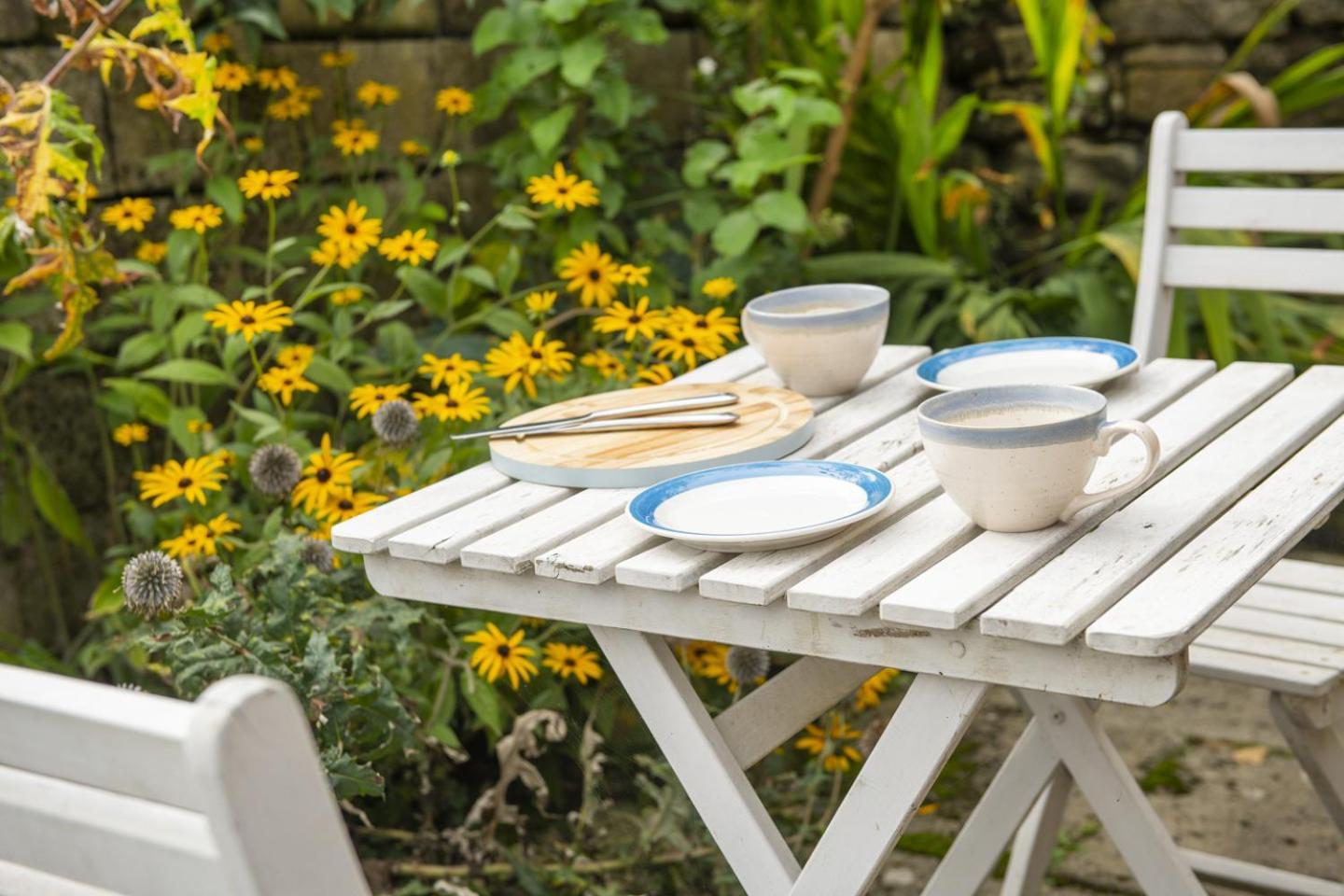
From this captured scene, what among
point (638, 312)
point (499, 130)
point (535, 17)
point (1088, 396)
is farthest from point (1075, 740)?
point (499, 130)

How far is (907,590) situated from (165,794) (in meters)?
0.68

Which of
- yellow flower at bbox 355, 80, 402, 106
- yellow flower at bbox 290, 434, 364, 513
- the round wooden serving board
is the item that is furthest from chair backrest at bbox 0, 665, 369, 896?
yellow flower at bbox 355, 80, 402, 106

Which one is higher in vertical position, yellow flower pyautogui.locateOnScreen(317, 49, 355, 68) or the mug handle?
yellow flower pyautogui.locateOnScreen(317, 49, 355, 68)

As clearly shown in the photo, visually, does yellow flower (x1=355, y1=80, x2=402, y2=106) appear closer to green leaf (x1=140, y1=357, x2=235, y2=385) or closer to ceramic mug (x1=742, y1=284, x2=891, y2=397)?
green leaf (x1=140, y1=357, x2=235, y2=385)

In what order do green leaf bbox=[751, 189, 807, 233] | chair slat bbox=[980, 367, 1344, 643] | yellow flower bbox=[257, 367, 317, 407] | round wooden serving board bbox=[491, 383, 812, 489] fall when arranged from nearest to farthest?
chair slat bbox=[980, 367, 1344, 643], round wooden serving board bbox=[491, 383, 812, 489], yellow flower bbox=[257, 367, 317, 407], green leaf bbox=[751, 189, 807, 233]

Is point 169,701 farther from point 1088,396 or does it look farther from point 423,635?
point 423,635

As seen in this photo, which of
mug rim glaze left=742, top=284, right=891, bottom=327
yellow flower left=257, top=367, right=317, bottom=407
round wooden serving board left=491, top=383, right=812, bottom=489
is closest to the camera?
round wooden serving board left=491, top=383, right=812, bottom=489

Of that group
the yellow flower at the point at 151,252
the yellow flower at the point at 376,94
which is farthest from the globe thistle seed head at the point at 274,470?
the yellow flower at the point at 376,94

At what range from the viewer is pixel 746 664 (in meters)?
2.19

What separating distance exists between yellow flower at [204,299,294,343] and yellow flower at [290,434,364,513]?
0.69 ft

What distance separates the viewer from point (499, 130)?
3432mm

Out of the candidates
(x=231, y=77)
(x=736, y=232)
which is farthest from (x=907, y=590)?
(x=231, y=77)

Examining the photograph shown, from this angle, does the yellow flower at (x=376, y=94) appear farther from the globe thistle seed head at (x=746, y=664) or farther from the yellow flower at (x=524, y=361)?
the globe thistle seed head at (x=746, y=664)

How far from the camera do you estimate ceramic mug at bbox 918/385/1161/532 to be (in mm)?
1343
